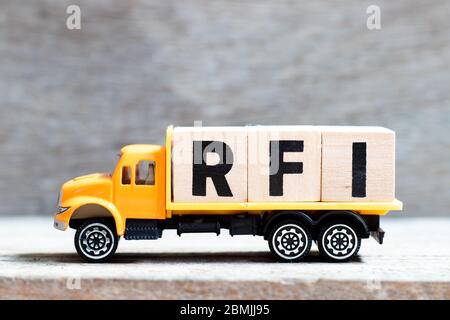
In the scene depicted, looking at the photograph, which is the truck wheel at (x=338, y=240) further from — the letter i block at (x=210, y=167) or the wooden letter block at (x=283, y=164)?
the letter i block at (x=210, y=167)

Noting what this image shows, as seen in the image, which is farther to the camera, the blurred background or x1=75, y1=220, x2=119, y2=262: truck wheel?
the blurred background

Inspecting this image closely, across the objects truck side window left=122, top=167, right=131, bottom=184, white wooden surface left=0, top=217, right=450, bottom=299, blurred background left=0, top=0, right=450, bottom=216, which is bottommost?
white wooden surface left=0, top=217, right=450, bottom=299

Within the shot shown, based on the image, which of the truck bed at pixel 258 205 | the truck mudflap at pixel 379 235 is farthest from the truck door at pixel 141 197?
the truck mudflap at pixel 379 235

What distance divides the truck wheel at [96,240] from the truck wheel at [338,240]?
170 cm

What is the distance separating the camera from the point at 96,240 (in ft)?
22.1

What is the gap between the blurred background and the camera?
9539mm

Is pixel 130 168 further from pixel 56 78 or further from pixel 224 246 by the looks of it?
pixel 56 78

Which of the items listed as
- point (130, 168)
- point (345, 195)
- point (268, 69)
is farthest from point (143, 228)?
point (268, 69)

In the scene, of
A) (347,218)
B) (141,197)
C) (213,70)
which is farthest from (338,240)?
(213,70)

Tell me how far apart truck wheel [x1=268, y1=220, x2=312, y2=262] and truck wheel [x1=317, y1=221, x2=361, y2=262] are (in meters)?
0.13

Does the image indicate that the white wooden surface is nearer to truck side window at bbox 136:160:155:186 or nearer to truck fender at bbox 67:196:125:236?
truck fender at bbox 67:196:125:236

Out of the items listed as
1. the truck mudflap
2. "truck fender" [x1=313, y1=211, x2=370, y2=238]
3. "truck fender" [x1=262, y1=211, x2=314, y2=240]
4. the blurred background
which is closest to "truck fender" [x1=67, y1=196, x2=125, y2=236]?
"truck fender" [x1=262, y1=211, x2=314, y2=240]

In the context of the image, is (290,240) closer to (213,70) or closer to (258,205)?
(258,205)

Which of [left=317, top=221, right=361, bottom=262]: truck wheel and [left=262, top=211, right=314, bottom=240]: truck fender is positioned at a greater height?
[left=262, top=211, right=314, bottom=240]: truck fender
